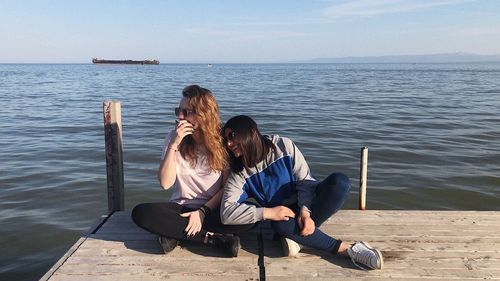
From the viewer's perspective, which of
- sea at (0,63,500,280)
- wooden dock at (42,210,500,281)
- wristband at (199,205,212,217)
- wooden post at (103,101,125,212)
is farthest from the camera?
sea at (0,63,500,280)

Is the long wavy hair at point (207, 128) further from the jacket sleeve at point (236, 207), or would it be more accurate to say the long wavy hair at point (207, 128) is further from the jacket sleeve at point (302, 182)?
the jacket sleeve at point (302, 182)

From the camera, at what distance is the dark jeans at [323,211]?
4113 mm

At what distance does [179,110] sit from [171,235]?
120 cm

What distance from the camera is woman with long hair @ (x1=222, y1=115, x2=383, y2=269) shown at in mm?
4105

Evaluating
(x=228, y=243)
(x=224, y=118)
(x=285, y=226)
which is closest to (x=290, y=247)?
(x=285, y=226)

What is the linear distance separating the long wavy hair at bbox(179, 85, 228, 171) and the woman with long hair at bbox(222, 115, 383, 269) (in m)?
0.11

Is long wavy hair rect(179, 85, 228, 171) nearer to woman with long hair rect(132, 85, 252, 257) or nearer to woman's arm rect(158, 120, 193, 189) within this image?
woman with long hair rect(132, 85, 252, 257)

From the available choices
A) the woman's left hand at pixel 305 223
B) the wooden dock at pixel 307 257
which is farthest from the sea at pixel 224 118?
the woman's left hand at pixel 305 223

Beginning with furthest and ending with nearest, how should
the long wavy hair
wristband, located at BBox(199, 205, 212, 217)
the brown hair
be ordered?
wristband, located at BBox(199, 205, 212, 217) → the long wavy hair → the brown hair

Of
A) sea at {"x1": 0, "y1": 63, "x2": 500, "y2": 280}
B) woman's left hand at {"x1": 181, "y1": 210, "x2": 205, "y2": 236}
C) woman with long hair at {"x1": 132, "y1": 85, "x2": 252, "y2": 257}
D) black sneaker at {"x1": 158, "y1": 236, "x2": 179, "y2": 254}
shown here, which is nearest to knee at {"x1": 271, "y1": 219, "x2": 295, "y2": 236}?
woman with long hair at {"x1": 132, "y1": 85, "x2": 252, "y2": 257}

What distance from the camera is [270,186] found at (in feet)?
14.5

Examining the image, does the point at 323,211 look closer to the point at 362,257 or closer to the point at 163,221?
the point at 362,257

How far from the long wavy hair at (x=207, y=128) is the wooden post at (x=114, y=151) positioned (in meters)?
1.41

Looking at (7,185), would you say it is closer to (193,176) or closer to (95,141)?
(95,141)
